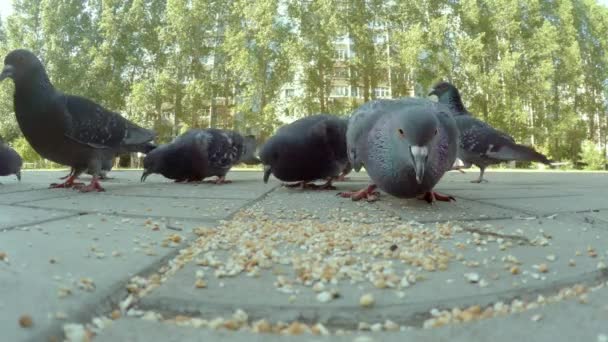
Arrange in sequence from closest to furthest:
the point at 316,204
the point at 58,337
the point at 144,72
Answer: the point at 58,337 < the point at 316,204 < the point at 144,72

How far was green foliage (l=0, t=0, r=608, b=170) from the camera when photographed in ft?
73.2

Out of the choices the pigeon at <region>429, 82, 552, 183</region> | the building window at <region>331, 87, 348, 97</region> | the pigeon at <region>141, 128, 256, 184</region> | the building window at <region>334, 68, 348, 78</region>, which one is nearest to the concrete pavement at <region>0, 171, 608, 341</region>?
the pigeon at <region>141, 128, 256, 184</region>

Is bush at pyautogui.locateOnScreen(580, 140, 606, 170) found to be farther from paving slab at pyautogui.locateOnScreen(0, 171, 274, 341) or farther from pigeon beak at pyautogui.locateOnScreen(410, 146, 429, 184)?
paving slab at pyautogui.locateOnScreen(0, 171, 274, 341)

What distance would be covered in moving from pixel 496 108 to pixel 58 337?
24.4 m

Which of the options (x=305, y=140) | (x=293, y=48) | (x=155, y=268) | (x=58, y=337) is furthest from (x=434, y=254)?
(x=293, y=48)

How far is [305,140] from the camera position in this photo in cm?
373

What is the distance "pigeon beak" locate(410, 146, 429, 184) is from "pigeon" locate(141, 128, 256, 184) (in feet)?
10.6

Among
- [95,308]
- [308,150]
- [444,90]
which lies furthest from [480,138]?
[95,308]

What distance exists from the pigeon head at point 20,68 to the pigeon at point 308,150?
2.01 meters

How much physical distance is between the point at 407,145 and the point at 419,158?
15 centimetres

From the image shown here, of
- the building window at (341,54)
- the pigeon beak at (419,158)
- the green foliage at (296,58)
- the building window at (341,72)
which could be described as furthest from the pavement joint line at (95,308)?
the building window at (341,72)

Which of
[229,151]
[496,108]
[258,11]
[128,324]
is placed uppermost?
[258,11]

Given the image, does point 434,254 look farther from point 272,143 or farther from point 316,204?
point 272,143

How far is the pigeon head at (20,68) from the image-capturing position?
3727mm
